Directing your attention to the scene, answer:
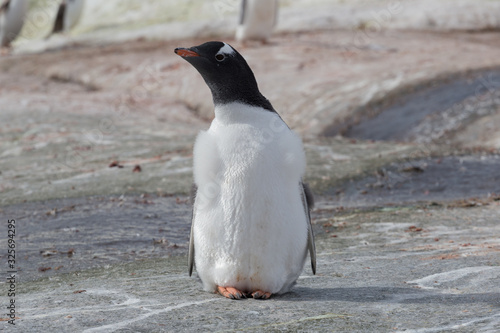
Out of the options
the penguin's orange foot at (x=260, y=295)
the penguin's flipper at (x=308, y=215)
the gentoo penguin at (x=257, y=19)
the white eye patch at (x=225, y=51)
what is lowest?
the penguin's orange foot at (x=260, y=295)

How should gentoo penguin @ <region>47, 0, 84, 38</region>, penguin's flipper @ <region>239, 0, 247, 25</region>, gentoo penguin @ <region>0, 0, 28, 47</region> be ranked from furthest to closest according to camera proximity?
gentoo penguin @ <region>47, 0, 84, 38</region> → gentoo penguin @ <region>0, 0, 28, 47</region> → penguin's flipper @ <region>239, 0, 247, 25</region>

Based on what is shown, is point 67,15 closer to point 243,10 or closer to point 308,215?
point 243,10

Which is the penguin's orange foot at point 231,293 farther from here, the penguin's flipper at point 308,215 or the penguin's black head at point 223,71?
the penguin's black head at point 223,71

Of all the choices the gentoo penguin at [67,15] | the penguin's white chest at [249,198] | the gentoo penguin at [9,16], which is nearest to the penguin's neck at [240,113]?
the penguin's white chest at [249,198]

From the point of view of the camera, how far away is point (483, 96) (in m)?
11.3

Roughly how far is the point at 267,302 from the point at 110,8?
22666 mm

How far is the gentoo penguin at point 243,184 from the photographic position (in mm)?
3547

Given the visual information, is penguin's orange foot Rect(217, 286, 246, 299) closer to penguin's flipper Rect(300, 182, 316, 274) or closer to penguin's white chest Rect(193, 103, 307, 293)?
penguin's white chest Rect(193, 103, 307, 293)

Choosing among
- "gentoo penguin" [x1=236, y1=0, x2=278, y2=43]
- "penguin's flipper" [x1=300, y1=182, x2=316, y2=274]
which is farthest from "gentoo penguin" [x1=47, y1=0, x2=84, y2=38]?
"penguin's flipper" [x1=300, y1=182, x2=316, y2=274]

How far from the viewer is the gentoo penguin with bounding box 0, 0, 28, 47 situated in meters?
22.5

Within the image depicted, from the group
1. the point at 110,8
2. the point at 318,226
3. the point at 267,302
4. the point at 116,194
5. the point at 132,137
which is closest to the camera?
the point at 267,302

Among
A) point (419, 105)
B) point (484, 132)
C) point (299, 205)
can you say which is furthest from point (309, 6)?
point (299, 205)

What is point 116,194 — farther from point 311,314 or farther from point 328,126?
point 328,126

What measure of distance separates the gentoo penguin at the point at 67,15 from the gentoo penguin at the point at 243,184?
833 inches
